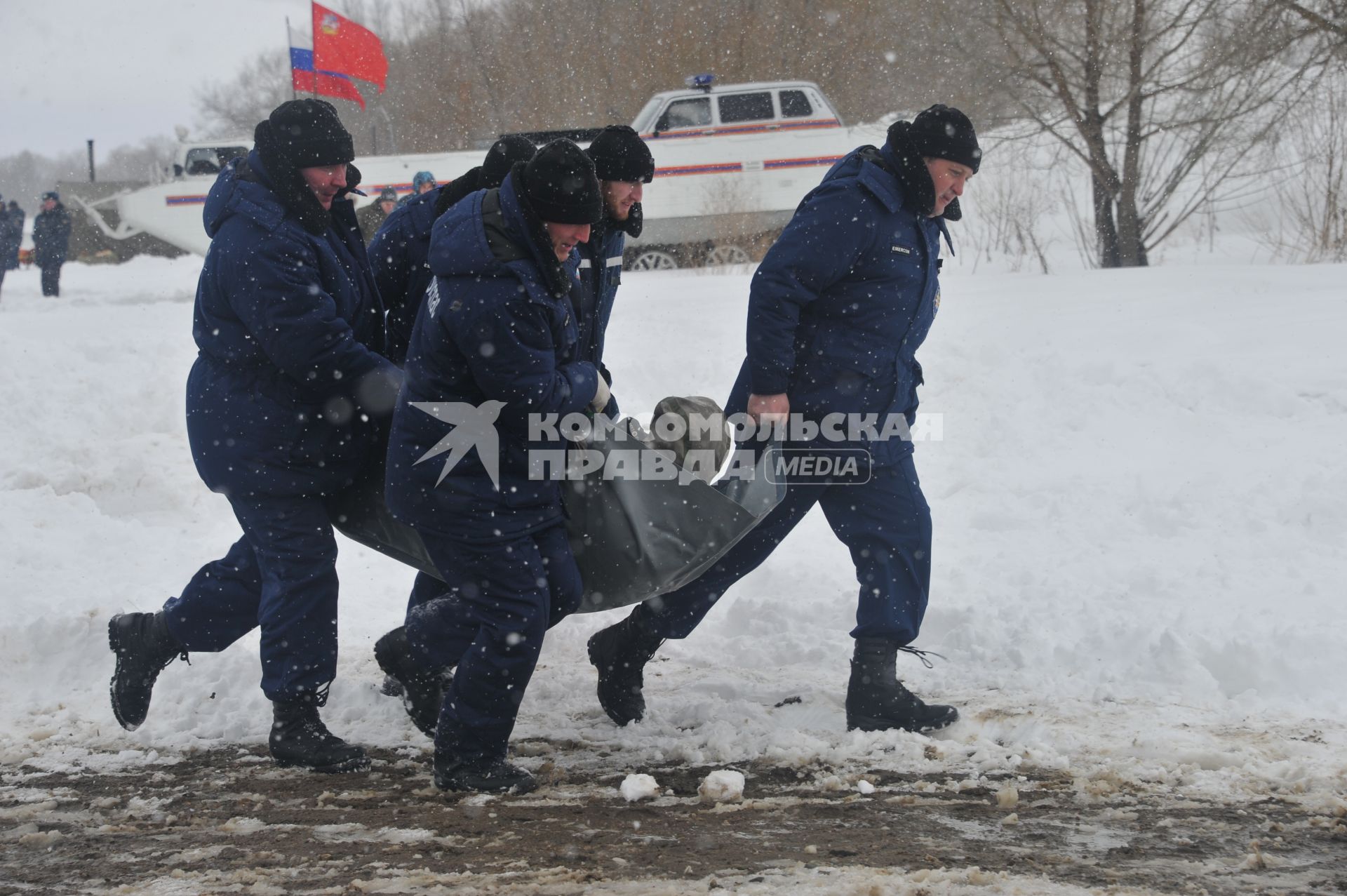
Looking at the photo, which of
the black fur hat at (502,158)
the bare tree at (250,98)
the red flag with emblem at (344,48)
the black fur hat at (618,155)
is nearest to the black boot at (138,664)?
the black fur hat at (502,158)

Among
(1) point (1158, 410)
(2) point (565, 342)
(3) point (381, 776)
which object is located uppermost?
(2) point (565, 342)

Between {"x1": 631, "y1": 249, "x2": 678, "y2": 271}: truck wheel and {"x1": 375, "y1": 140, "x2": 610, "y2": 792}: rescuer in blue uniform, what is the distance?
1042cm

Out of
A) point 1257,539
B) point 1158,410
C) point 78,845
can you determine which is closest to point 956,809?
point 78,845

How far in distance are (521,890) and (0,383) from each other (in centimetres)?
604

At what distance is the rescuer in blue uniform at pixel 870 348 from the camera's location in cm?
362

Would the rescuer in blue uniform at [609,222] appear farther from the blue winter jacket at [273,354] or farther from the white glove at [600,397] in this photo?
the blue winter jacket at [273,354]

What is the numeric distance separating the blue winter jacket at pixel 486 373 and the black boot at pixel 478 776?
2.06 ft

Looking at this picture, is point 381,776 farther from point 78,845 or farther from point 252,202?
point 252,202

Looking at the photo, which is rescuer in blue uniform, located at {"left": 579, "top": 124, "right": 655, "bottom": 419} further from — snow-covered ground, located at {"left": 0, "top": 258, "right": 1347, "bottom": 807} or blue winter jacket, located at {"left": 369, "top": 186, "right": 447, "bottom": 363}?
snow-covered ground, located at {"left": 0, "top": 258, "right": 1347, "bottom": 807}

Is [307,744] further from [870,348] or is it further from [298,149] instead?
[870,348]

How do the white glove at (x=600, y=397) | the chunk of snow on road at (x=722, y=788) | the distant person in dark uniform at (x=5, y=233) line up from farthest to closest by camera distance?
1. the distant person in dark uniform at (x=5, y=233)
2. the white glove at (x=600, y=397)
3. the chunk of snow on road at (x=722, y=788)

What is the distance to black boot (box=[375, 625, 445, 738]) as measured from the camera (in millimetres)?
3734

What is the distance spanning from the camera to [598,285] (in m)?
3.81

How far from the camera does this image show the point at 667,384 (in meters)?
7.64
